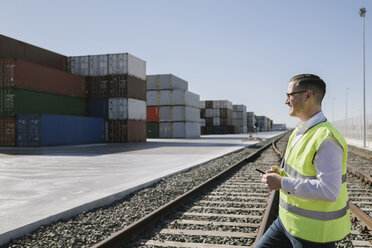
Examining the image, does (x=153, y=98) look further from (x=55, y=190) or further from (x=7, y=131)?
(x=55, y=190)

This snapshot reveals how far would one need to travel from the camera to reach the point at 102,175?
10414 mm

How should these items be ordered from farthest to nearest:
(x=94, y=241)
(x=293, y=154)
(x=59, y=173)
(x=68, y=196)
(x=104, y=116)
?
(x=104, y=116) < (x=59, y=173) < (x=68, y=196) < (x=94, y=241) < (x=293, y=154)

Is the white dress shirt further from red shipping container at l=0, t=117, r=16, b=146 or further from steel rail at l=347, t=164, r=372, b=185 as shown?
red shipping container at l=0, t=117, r=16, b=146

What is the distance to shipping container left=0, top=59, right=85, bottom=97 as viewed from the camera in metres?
25.1

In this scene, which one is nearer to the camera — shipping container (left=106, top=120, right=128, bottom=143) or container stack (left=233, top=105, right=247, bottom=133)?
shipping container (left=106, top=120, right=128, bottom=143)

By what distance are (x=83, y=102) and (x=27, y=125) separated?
30.2ft

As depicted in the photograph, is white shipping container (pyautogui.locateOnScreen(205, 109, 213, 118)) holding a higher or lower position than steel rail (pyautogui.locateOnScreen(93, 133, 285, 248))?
higher

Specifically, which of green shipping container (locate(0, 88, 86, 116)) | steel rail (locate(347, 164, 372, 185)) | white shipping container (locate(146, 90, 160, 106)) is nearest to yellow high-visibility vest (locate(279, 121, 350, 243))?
steel rail (locate(347, 164, 372, 185))

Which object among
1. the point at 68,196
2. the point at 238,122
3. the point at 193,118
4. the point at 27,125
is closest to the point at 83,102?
the point at 27,125

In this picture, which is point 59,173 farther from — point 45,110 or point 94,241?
point 45,110

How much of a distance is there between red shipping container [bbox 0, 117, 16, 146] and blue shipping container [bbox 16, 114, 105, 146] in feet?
1.34

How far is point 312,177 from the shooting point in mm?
1992

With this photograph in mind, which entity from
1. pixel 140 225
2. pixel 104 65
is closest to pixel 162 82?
pixel 104 65

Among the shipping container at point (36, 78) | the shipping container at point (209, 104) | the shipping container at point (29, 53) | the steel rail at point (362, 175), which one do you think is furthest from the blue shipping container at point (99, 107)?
the shipping container at point (209, 104)
